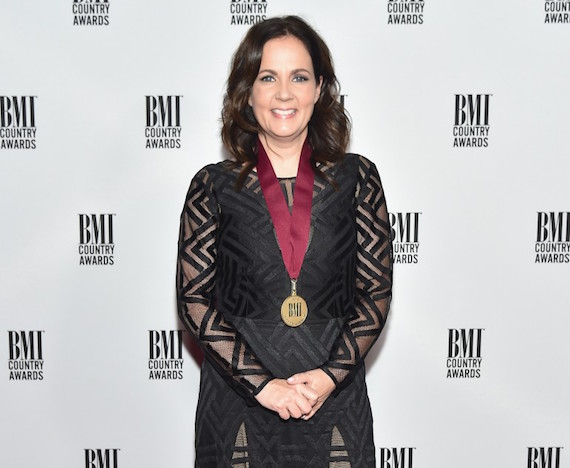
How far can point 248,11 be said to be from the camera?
2648 millimetres

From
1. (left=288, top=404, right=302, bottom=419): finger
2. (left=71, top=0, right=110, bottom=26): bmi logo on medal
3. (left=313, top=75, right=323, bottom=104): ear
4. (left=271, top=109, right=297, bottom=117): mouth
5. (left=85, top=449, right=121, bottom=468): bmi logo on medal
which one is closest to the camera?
(left=288, top=404, right=302, bottom=419): finger

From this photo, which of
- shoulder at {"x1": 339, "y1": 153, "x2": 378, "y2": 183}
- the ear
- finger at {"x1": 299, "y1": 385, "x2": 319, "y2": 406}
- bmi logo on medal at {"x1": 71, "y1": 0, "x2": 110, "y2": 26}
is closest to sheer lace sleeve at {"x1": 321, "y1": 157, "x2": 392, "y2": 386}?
shoulder at {"x1": 339, "y1": 153, "x2": 378, "y2": 183}

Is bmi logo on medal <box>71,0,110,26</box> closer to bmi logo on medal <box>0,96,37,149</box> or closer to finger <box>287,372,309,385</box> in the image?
bmi logo on medal <box>0,96,37,149</box>

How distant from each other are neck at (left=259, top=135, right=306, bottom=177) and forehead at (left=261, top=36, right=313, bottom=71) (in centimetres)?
22

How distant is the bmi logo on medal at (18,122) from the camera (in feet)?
8.75

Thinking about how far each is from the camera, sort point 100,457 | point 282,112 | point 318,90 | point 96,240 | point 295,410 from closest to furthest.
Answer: point 295,410 → point 282,112 → point 318,90 → point 96,240 → point 100,457

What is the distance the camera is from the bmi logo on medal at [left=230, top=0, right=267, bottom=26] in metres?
2.64

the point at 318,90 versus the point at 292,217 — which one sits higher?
the point at 318,90

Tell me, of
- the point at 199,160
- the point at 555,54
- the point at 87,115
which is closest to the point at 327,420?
the point at 199,160

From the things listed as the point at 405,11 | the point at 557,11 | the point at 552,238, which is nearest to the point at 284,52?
the point at 405,11

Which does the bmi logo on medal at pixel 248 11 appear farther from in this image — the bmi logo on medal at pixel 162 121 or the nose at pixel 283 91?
the nose at pixel 283 91

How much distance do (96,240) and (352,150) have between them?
1076 mm

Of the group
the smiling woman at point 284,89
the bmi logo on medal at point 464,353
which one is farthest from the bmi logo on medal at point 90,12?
the bmi logo on medal at point 464,353

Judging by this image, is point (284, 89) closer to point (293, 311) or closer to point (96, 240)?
point (293, 311)
